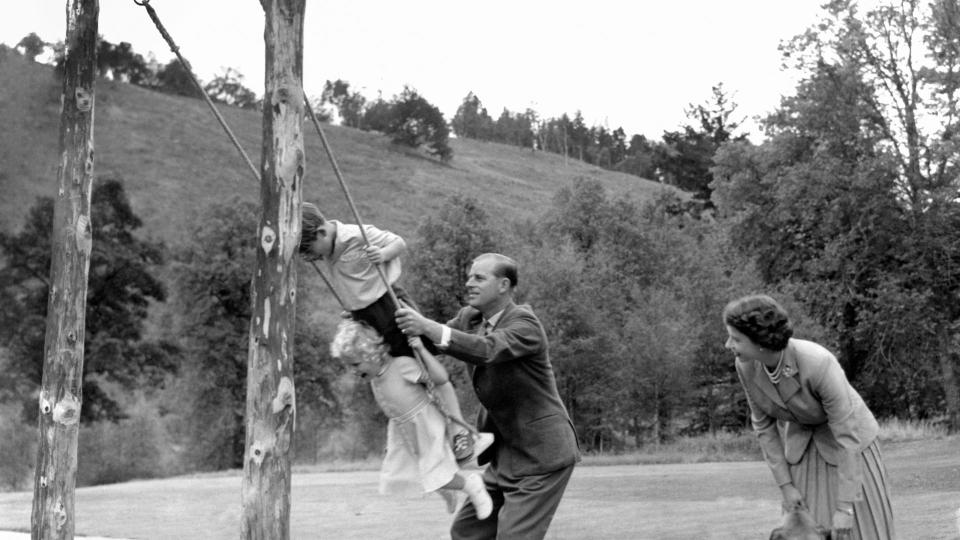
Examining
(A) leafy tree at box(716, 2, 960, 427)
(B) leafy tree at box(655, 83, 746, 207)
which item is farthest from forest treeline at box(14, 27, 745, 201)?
(A) leafy tree at box(716, 2, 960, 427)

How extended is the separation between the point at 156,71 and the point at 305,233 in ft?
240

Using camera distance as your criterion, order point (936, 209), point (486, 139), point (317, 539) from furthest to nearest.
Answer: point (486, 139) < point (936, 209) < point (317, 539)

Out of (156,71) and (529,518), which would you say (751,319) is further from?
(156,71)

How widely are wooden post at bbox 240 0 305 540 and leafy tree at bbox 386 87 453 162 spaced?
92957mm

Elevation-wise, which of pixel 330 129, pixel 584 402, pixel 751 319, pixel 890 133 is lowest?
pixel 584 402

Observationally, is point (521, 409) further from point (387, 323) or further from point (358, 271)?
point (358, 271)

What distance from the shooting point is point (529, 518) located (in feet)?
18.4

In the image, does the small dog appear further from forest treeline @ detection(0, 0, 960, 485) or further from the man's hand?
forest treeline @ detection(0, 0, 960, 485)

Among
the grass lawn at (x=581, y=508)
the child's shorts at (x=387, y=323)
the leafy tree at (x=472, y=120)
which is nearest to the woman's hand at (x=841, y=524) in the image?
the child's shorts at (x=387, y=323)

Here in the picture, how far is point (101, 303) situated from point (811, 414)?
1728 inches

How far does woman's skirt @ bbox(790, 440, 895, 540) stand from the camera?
5.17 m

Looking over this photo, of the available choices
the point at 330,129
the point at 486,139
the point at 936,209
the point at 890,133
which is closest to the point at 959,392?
the point at 936,209

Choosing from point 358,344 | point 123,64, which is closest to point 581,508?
point 358,344

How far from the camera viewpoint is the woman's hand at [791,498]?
522 cm
